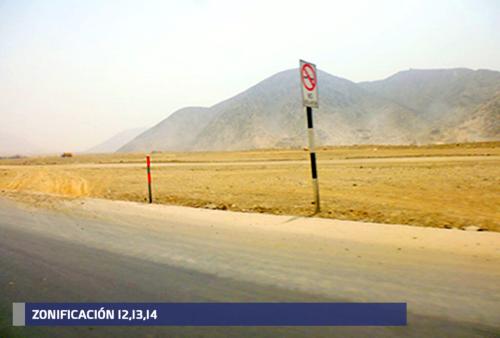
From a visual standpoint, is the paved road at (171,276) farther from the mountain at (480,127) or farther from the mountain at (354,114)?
the mountain at (354,114)

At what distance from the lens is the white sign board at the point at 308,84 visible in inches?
353

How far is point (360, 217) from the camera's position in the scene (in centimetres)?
827

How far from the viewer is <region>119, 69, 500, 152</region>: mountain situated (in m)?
109

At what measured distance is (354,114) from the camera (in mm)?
127750

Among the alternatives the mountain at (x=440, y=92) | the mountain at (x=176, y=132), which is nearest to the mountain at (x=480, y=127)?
the mountain at (x=440, y=92)

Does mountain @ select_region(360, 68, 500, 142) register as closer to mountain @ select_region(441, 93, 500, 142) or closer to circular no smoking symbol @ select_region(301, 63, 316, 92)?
mountain @ select_region(441, 93, 500, 142)

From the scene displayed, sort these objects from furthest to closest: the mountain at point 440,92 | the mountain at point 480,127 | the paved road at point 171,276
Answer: the mountain at point 440,92, the mountain at point 480,127, the paved road at point 171,276

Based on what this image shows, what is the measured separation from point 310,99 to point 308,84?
376mm

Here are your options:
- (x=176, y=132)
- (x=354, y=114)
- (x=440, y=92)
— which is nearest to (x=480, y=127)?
(x=354, y=114)

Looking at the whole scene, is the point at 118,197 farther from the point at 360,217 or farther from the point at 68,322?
the point at 68,322

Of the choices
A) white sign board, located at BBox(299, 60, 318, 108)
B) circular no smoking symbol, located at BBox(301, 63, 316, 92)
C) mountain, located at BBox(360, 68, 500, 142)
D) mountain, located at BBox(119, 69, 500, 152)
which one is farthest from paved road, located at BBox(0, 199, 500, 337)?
mountain, located at BBox(360, 68, 500, 142)

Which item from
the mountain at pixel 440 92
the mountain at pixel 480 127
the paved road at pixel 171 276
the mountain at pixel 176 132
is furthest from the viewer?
the mountain at pixel 176 132

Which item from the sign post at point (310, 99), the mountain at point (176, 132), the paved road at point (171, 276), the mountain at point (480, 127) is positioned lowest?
the paved road at point (171, 276)

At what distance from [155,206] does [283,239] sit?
524cm
